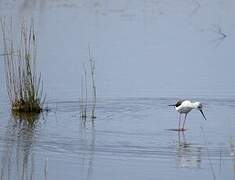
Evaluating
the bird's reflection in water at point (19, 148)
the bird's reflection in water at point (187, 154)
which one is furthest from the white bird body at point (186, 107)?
the bird's reflection in water at point (19, 148)

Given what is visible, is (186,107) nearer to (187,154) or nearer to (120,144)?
(120,144)

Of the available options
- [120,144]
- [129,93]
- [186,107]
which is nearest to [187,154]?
[120,144]

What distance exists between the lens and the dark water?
388 inches

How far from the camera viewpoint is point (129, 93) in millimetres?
14992

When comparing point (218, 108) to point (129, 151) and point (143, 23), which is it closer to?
point (129, 151)

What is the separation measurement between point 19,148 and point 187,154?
2.18 meters

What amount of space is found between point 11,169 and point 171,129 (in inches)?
137

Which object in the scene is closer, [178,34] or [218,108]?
[218,108]

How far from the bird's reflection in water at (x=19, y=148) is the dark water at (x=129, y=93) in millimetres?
14

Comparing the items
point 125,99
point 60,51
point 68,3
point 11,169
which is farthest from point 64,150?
point 68,3

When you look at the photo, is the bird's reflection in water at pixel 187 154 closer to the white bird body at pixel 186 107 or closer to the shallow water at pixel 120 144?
the shallow water at pixel 120 144

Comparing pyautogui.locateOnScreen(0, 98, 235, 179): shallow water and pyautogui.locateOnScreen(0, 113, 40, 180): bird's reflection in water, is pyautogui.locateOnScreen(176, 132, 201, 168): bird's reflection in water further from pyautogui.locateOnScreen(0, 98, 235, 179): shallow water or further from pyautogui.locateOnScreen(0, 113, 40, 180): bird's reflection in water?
pyautogui.locateOnScreen(0, 113, 40, 180): bird's reflection in water

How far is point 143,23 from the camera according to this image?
75.5 ft

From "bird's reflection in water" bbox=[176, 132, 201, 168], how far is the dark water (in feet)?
0.04
